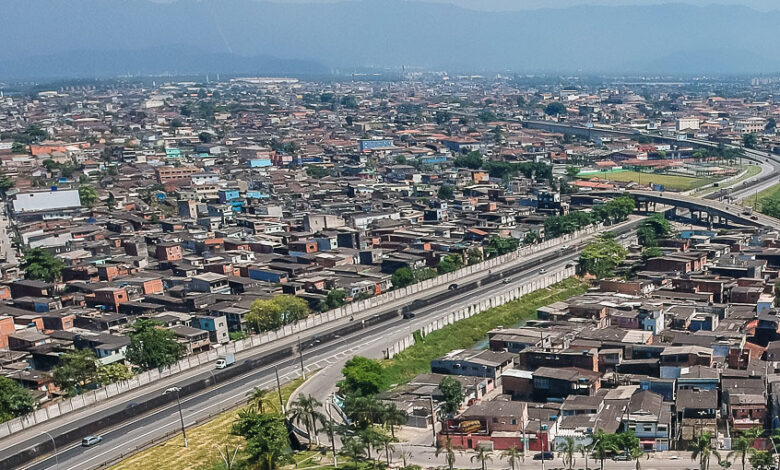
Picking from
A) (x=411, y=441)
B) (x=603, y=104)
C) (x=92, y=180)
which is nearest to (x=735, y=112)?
(x=603, y=104)

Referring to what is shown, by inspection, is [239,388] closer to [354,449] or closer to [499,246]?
[354,449]

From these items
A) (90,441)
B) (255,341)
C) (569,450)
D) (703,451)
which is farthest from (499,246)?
(90,441)

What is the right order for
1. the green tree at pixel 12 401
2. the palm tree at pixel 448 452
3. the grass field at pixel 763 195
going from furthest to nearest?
the grass field at pixel 763 195 < the green tree at pixel 12 401 < the palm tree at pixel 448 452

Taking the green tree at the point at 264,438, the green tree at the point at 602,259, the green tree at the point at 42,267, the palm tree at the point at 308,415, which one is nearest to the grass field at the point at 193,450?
the palm tree at the point at 308,415

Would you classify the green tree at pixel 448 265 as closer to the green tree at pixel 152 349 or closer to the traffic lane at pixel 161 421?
the traffic lane at pixel 161 421

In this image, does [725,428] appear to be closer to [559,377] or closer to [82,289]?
[559,377]

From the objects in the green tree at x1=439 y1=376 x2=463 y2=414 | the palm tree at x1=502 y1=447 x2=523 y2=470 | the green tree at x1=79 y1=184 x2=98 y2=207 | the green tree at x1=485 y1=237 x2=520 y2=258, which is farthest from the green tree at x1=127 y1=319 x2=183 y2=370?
the green tree at x1=79 y1=184 x2=98 y2=207

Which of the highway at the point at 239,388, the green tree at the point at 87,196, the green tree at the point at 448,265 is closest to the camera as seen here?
the highway at the point at 239,388
